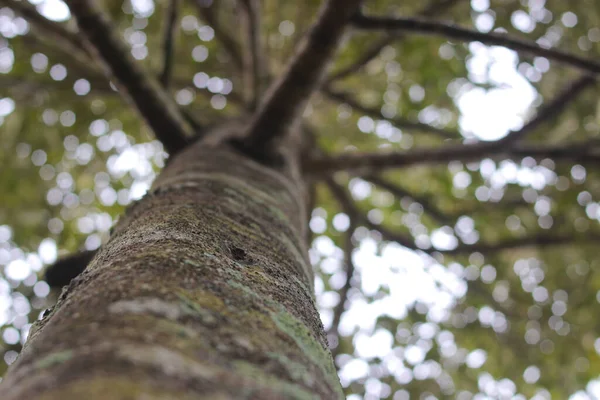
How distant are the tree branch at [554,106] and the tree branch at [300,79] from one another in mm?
1428

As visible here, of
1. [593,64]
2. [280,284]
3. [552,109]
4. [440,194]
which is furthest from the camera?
[440,194]

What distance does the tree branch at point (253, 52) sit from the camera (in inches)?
114

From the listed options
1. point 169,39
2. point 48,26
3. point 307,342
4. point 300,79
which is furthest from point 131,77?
point 307,342

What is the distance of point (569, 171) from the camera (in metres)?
3.66

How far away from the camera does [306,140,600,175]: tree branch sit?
2826 mm

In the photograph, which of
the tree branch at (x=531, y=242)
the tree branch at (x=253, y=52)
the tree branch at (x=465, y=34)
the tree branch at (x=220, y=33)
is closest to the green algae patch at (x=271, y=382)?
the tree branch at (x=465, y=34)

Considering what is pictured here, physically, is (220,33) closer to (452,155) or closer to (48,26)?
(48,26)

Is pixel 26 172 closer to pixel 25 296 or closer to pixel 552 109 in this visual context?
pixel 25 296

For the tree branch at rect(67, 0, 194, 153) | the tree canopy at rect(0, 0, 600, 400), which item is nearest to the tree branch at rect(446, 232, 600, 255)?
the tree canopy at rect(0, 0, 600, 400)

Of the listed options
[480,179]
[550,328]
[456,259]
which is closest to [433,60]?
[480,179]

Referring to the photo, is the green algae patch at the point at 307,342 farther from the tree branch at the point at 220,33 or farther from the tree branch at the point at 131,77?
the tree branch at the point at 220,33

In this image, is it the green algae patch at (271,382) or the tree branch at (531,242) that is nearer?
the green algae patch at (271,382)

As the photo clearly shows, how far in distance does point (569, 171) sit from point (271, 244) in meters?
3.24

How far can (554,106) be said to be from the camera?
2852mm
